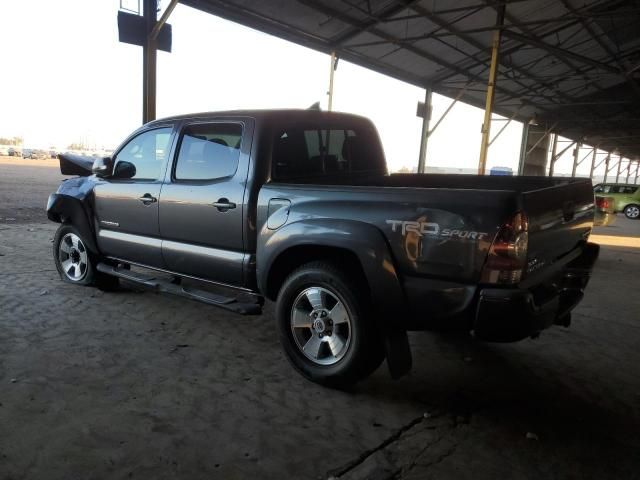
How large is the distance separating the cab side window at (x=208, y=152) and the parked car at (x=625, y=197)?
20399mm

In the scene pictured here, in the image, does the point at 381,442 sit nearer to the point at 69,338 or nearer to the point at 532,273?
the point at 532,273

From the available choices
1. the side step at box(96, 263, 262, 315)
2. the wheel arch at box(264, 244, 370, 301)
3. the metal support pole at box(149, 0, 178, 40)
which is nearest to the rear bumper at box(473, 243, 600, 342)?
the wheel arch at box(264, 244, 370, 301)

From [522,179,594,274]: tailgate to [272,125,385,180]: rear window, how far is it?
1623 millimetres

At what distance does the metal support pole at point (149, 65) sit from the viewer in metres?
9.20

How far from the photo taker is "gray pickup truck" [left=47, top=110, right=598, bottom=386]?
8.29 feet

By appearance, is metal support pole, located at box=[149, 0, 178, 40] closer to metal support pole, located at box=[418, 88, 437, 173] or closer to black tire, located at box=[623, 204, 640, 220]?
metal support pole, located at box=[418, 88, 437, 173]

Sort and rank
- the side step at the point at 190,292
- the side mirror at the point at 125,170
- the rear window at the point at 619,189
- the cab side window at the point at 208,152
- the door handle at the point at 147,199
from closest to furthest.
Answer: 1. the side step at the point at 190,292
2. the cab side window at the point at 208,152
3. the door handle at the point at 147,199
4. the side mirror at the point at 125,170
5. the rear window at the point at 619,189

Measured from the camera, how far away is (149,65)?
9344mm

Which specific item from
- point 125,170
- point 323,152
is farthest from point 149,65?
point 323,152

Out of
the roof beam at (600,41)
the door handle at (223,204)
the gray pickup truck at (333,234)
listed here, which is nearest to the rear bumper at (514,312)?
the gray pickup truck at (333,234)

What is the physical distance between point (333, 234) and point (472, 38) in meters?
14.0

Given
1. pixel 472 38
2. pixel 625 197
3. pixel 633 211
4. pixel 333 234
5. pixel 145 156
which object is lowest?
pixel 633 211

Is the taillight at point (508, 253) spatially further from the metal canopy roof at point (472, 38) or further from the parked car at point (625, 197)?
the parked car at point (625, 197)

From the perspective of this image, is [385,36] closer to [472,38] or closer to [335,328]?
[472,38]
